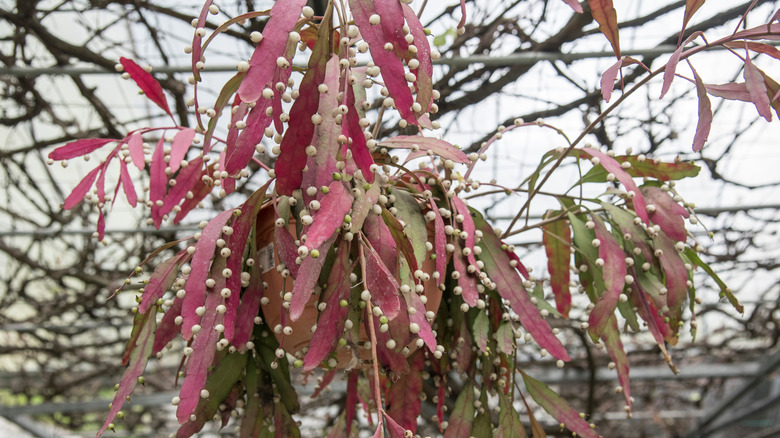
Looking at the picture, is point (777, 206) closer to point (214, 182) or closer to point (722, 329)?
point (722, 329)

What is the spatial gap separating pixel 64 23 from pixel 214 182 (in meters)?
1.26

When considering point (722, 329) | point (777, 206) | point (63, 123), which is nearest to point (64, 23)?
point (63, 123)

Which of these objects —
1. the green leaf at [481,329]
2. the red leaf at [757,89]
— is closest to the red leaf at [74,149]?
the green leaf at [481,329]

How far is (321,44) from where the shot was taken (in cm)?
63

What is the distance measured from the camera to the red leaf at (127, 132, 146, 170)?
2.97ft

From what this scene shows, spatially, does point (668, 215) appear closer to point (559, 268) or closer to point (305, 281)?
point (559, 268)

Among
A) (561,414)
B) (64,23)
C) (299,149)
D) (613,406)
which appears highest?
(64,23)

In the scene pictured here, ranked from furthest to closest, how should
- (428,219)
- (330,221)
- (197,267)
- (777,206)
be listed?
1. (777,206)
2. (428,219)
3. (197,267)
4. (330,221)

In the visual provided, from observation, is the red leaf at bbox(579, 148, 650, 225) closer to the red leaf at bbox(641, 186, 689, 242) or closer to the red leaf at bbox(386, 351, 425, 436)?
the red leaf at bbox(641, 186, 689, 242)

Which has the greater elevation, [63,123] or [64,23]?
[64,23]

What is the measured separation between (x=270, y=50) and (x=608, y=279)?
1.55 ft

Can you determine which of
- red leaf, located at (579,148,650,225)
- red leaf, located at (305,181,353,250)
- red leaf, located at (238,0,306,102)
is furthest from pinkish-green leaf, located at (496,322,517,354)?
red leaf, located at (238,0,306,102)

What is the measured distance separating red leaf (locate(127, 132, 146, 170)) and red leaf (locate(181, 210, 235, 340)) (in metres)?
0.21

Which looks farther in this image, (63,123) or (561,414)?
(63,123)
